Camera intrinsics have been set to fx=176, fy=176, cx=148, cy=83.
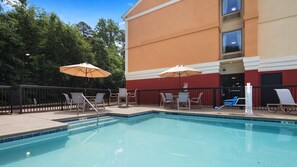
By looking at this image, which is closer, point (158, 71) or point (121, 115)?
point (121, 115)

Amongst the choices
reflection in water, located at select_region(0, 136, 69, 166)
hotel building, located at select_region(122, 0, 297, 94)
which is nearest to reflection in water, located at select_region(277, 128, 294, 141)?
hotel building, located at select_region(122, 0, 297, 94)

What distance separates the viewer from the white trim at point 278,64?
8.31 metres

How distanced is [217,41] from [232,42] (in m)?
0.87

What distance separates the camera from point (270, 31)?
29.0 feet

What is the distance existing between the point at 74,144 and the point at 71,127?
1.52 m

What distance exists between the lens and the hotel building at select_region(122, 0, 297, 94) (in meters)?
8.62

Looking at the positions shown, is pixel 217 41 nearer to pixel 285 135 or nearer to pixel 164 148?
pixel 285 135

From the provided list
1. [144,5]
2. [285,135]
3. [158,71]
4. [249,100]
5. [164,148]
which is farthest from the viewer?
[144,5]

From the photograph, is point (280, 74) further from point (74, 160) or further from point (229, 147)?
point (74, 160)

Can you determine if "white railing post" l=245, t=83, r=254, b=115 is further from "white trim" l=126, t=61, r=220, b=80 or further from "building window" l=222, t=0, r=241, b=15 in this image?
"building window" l=222, t=0, r=241, b=15

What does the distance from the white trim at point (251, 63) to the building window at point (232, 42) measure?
3.30ft

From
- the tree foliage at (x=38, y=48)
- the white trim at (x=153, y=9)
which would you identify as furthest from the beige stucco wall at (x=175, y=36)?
the tree foliage at (x=38, y=48)

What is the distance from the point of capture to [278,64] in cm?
860

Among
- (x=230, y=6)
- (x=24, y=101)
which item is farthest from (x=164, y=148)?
(x=230, y=6)
